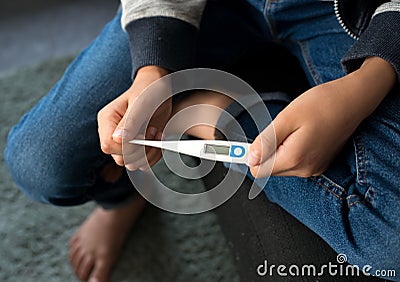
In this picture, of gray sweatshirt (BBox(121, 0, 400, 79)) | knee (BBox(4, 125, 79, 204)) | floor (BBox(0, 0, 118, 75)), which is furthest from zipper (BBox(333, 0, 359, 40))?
floor (BBox(0, 0, 118, 75))

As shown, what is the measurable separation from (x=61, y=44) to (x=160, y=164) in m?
0.49

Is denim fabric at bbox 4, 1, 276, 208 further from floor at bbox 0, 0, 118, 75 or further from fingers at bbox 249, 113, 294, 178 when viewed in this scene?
floor at bbox 0, 0, 118, 75

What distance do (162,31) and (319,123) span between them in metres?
0.21

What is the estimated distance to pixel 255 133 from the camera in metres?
0.56

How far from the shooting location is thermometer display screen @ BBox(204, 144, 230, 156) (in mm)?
479

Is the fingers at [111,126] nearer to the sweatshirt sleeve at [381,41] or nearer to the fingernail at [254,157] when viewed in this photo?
the fingernail at [254,157]

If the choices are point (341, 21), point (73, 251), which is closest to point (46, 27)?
point (73, 251)

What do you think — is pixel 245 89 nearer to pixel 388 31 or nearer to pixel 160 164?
pixel 388 31

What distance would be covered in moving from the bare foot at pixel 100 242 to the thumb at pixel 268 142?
0.41m

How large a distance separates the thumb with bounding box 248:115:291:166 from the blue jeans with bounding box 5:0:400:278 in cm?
7

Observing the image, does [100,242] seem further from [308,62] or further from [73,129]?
[308,62]

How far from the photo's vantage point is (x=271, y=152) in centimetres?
48

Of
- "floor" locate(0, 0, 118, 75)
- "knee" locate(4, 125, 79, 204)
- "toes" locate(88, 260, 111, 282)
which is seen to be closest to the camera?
"knee" locate(4, 125, 79, 204)

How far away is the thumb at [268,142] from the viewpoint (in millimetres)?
467
